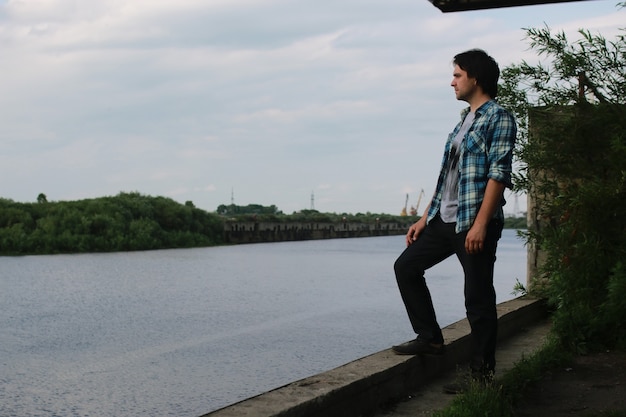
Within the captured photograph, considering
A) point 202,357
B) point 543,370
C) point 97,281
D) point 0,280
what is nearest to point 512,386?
point 543,370

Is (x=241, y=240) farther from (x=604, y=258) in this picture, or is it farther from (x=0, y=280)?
(x=604, y=258)

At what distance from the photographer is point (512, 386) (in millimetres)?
4164

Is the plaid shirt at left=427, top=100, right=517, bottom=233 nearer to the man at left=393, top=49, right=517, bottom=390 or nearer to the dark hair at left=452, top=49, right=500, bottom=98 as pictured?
the man at left=393, top=49, right=517, bottom=390

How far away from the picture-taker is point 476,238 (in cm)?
381


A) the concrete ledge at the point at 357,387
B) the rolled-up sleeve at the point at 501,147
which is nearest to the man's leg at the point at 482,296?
the rolled-up sleeve at the point at 501,147

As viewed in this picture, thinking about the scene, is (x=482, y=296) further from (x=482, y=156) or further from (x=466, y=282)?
(x=482, y=156)

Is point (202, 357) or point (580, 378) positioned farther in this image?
point (202, 357)

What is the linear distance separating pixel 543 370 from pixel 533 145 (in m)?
1.70

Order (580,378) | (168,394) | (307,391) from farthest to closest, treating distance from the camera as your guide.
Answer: (168,394)
(580,378)
(307,391)

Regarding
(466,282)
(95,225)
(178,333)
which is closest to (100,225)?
(95,225)

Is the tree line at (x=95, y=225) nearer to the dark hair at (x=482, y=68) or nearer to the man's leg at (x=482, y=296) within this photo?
the man's leg at (x=482, y=296)

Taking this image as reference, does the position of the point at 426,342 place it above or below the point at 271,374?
above

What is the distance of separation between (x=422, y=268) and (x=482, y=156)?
720mm

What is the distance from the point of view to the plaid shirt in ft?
12.6
